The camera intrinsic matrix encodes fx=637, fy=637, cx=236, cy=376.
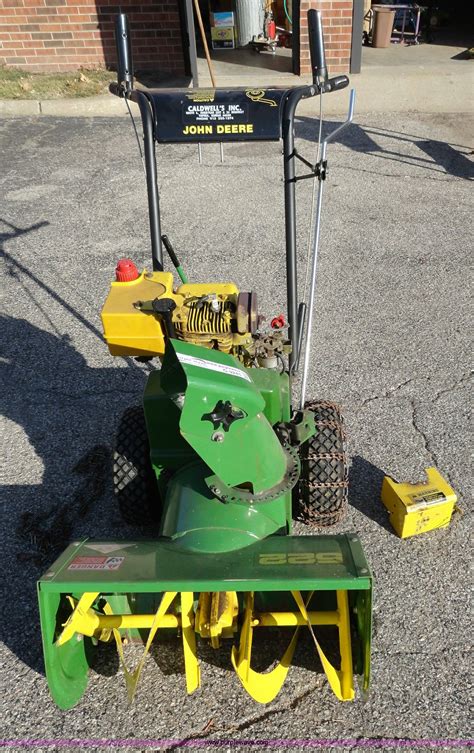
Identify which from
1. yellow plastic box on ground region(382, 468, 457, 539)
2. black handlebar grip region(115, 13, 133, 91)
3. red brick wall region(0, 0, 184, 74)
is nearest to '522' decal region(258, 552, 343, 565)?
yellow plastic box on ground region(382, 468, 457, 539)

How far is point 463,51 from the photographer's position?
11.8 meters

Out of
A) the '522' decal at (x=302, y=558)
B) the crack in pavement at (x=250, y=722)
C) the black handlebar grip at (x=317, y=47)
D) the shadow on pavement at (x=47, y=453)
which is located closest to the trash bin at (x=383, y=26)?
the shadow on pavement at (x=47, y=453)

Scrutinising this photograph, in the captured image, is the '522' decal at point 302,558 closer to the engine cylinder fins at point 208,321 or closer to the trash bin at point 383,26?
the engine cylinder fins at point 208,321

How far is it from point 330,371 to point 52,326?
7.94 ft

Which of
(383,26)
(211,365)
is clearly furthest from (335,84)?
(383,26)

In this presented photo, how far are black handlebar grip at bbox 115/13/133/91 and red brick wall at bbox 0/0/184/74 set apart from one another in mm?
9124

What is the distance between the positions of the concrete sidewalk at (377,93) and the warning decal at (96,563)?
368 inches

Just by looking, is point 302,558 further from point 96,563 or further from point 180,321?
point 180,321

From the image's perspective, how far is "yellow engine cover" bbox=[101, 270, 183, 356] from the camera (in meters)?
3.09

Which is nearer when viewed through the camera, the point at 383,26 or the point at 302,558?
the point at 302,558

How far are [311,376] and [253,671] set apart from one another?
8.22 ft

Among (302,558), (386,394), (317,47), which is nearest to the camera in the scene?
(302,558)

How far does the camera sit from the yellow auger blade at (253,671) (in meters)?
2.51

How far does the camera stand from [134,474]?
325 centimetres
